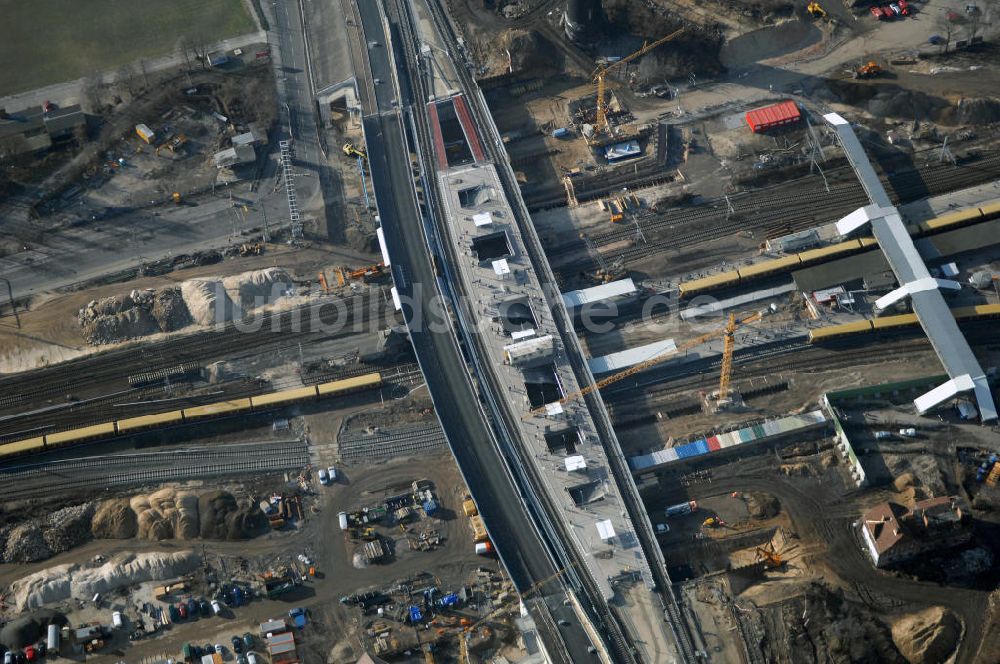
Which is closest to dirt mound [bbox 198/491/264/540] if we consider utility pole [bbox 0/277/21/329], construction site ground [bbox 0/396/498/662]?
construction site ground [bbox 0/396/498/662]

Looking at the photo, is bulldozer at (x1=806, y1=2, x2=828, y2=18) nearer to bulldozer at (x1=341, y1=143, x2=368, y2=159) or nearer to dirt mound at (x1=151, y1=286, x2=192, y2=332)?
bulldozer at (x1=341, y1=143, x2=368, y2=159)

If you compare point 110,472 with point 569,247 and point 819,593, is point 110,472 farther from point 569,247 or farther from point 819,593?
point 819,593

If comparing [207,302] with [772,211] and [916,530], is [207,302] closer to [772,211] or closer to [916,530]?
[772,211]

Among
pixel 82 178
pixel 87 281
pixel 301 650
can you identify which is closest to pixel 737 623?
pixel 301 650

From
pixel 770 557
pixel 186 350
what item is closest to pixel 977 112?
pixel 770 557

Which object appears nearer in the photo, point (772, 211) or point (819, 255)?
point (819, 255)

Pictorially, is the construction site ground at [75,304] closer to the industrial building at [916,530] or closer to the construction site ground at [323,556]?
the construction site ground at [323,556]
